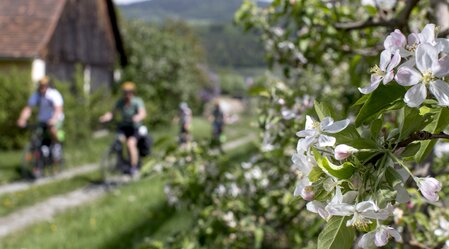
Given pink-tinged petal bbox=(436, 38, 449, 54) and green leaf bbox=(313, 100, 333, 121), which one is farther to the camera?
green leaf bbox=(313, 100, 333, 121)

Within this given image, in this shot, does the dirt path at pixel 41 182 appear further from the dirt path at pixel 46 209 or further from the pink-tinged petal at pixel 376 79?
the pink-tinged petal at pixel 376 79

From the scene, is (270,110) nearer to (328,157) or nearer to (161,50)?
(328,157)

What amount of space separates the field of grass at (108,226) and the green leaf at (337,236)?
136 inches

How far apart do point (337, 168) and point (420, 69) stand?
→ 200 mm

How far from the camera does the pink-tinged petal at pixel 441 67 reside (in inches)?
34.4

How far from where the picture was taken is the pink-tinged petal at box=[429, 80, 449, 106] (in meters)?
0.89

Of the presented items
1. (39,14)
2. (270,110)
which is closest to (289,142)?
(270,110)

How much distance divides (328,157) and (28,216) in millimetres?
6317

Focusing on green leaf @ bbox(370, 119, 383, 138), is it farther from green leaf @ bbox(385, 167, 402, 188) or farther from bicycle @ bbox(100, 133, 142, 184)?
bicycle @ bbox(100, 133, 142, 184)

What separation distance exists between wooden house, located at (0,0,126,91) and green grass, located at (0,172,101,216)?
541cm

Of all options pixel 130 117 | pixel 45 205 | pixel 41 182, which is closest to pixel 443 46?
pixel 45 205

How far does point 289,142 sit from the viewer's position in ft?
7.98

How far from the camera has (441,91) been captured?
0.89m

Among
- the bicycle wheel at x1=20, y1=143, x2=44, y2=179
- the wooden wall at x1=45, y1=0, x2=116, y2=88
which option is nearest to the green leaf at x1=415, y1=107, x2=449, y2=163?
the bicycle wheel at x1=20, y1=143, x2=44, y2=179
